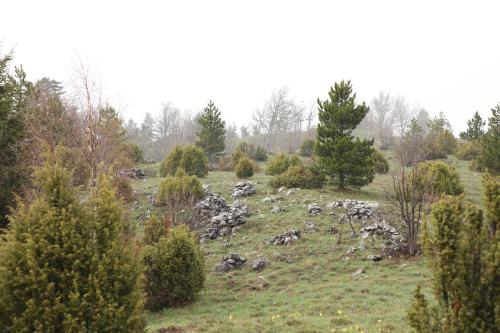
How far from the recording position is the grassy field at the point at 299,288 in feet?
27.8

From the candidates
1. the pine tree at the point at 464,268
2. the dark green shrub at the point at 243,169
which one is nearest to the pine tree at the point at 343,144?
the dark green shrub at the point at 243,169

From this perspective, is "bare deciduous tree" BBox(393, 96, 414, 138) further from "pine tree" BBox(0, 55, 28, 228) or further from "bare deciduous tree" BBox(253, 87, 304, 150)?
"pine tree" BBox(0, 55, 28, 228)

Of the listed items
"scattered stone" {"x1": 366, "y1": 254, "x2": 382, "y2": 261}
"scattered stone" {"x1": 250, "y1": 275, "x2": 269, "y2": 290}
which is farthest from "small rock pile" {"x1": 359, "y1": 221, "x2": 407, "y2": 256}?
"scattered stone" {"x1": 250, "y1": 275, "x2": 269, "y2": 290}

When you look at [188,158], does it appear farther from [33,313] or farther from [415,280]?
[33,313]

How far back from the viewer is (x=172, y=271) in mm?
10695

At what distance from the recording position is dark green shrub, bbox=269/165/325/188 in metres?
23.0

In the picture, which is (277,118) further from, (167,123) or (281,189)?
(281,189)

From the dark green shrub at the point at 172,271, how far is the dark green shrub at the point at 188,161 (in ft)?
58.7

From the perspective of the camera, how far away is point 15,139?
14.1m

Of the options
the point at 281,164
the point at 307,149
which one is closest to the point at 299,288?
the point at 281,164

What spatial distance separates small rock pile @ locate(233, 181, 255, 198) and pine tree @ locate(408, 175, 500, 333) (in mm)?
17591

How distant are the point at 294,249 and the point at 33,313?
1041cm

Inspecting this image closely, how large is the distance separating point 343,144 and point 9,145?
50.2 ft

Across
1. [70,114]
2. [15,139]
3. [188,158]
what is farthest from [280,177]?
[15,139]
